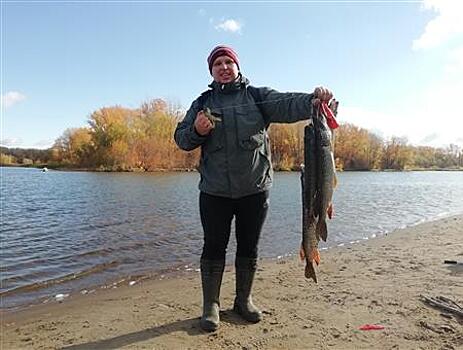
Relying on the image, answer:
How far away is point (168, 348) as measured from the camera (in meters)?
4.17

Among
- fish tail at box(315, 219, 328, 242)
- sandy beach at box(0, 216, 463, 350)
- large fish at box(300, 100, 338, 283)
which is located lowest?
sandy beach at box(0, 216, 463, 350)

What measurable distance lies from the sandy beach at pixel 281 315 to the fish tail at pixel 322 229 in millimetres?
1078

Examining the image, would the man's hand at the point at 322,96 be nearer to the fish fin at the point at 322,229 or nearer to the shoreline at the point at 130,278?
the fish fin at the point at 322,229

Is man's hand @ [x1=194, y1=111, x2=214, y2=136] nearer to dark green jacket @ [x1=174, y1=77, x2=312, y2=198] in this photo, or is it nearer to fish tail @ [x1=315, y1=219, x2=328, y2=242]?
dark green jacket @ [x1=174, y1=77, x2=312, y2=198]

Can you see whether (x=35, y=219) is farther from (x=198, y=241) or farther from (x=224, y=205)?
(x=224, y=205)

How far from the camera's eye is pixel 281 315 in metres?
5.10

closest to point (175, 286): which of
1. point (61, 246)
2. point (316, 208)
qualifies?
point (316, 208)

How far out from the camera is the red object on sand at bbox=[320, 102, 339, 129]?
4.05 metres

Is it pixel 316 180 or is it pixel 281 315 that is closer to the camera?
pixel 316 180

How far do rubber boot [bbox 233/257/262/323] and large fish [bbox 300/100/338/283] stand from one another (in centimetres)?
70

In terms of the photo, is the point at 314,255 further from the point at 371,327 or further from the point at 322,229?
the point at 371,327

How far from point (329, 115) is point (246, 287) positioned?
2.17 meters

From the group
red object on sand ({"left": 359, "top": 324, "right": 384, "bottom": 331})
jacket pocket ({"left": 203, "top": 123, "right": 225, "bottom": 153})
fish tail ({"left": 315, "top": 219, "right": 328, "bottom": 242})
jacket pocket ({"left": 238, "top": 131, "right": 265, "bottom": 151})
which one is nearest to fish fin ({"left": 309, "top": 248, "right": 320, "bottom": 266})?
fish tail ({"left": 315, "top": 219, "right": 328, "bottom": 242})

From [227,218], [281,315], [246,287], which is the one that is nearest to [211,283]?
[246,287]
